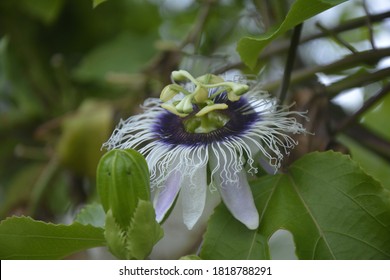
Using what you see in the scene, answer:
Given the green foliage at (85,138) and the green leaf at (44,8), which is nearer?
the green foliage at (85,138)

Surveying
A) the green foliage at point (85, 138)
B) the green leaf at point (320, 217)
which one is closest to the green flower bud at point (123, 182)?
the green leaf at point (320, 217)

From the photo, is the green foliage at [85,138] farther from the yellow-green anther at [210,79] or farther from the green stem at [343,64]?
the yellow-green anther at [210,79]

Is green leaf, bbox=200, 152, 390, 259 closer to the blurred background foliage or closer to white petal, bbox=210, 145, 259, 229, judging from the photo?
white petal, bbox=210, 145, 259, 229

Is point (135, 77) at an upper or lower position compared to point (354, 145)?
upper

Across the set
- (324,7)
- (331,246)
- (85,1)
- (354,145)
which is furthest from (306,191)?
(85,1)

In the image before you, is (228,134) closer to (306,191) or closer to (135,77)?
(306,191)

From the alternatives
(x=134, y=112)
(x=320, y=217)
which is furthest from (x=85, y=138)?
(x=320, y=217)
